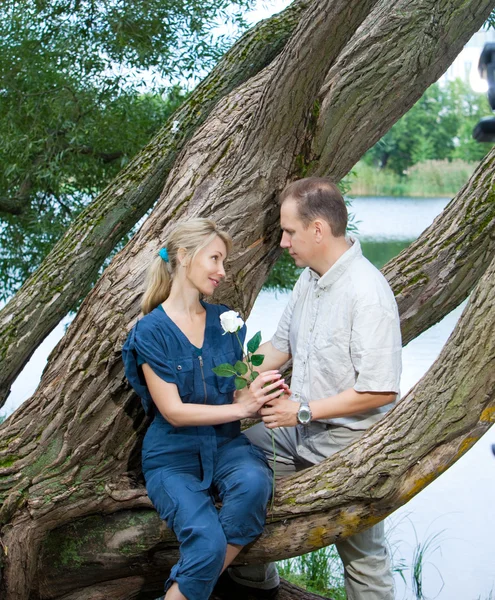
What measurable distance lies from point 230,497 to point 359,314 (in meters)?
0.62

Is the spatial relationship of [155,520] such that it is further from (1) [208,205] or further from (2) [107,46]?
(2) [107,46]

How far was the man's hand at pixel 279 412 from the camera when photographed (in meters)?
2.52

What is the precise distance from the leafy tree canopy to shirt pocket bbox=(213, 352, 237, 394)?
250cm

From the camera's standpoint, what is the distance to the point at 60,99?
4.89 m

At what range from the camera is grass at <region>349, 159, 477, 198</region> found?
1477cm

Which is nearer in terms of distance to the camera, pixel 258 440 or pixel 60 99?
pixel 258 440

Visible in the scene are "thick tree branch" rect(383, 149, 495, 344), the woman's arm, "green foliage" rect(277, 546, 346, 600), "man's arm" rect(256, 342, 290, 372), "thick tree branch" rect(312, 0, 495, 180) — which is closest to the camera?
the woman's arm

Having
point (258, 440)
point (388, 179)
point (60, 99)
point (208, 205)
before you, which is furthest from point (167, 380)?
point (388, 179)

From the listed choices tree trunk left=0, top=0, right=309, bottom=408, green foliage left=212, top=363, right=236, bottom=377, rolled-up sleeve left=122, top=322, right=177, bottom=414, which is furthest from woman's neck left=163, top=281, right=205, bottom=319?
tree trunk left=0, top=0, right=309, bottom=408

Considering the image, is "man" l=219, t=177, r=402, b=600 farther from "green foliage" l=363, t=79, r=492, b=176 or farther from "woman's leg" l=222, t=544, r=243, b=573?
"green foliage" l=363, t=79, r=492, b=176

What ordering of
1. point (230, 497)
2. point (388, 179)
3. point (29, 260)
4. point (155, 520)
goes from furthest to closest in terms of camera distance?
1. point (388, 179)
2. point (29, 260)
3. point (155, 520)
4. point (230, 497)

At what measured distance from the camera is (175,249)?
263cm

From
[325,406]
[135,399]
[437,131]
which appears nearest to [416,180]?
[437,131]

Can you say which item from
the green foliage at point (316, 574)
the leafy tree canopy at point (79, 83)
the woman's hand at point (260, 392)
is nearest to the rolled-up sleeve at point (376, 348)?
the woman's hand at point (260, 392)
